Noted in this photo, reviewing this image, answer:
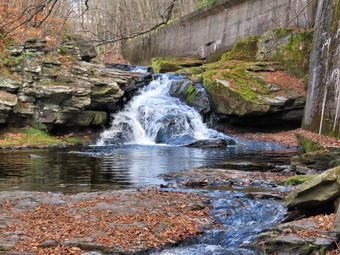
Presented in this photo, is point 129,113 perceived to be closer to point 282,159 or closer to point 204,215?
point 282,159

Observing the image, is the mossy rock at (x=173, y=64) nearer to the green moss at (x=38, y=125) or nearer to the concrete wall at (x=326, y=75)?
the green moss at (x=38, y=125)

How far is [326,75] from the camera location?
13.4 meters

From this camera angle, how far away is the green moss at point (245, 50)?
22312mm

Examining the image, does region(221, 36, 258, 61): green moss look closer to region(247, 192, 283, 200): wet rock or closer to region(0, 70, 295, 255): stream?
region(0, 70, 295, 255): stream

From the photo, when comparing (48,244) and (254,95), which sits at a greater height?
(254,95)

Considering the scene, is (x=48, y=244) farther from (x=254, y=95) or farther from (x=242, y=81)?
(x=242, y=81)

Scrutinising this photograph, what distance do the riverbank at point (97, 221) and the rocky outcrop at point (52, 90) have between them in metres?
11.1

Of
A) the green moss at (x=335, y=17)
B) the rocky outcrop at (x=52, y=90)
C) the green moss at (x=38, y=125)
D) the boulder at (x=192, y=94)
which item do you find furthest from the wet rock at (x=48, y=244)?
the boulder at (x=192, y=94)

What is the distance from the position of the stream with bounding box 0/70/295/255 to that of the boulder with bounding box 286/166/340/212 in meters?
0.42

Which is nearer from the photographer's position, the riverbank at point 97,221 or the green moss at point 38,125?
the riverbank at point 97,221

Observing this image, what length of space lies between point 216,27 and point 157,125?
9588 mm

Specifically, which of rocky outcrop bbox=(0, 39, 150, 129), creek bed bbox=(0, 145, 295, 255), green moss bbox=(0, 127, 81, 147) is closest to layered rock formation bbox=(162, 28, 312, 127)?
rocky outcrop bbox=(0, 39, 150, 129)

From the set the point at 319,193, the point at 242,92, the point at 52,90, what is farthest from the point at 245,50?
the point at 319,193

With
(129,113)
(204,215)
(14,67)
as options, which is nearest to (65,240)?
(204,215)
